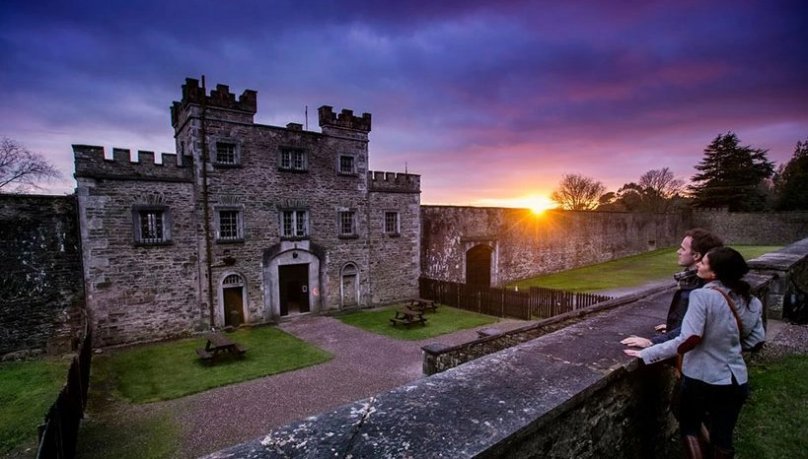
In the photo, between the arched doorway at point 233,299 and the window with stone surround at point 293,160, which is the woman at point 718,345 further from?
the window with stone surround at point 293,160

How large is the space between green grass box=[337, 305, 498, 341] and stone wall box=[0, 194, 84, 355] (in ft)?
31.3

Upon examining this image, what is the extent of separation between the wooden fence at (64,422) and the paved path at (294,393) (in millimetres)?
1606

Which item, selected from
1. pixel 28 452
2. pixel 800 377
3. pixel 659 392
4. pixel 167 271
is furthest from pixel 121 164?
pixel 800 377

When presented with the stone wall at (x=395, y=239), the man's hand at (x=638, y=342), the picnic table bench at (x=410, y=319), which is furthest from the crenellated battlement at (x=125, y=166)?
the man's hand at (x=638, y=342)

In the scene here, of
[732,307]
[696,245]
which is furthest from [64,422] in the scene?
[696,245]

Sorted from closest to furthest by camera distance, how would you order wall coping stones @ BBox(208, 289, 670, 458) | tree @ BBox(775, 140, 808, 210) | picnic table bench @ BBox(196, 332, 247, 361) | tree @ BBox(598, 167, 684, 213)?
wall coping stones @ BBox(208, 289, 670, 458) < picnic table bench @ BBox(196, 332, 247, 361) < tree @ BBox(775, 140, 808, 210) < tree @ BBox(598, 167, 684, 213)

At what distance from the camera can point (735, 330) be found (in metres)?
→ 2.62

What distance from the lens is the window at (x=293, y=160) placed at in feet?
54.5

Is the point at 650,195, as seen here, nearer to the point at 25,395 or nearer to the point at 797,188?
the point at 797,188

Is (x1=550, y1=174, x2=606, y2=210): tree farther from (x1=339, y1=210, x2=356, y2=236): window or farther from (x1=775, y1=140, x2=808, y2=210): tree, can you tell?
(x1=339, y1=210, x2=356, y2=236): window

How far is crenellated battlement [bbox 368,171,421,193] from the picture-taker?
1933 cm

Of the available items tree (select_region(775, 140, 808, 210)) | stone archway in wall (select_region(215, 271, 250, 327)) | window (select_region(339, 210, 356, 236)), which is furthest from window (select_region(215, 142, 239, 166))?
tree (select_region(775, 140, 808, 210))

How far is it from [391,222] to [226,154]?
8565mm

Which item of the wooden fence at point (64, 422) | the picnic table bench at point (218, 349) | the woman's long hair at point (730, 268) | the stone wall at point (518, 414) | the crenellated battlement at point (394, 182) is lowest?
the picnic table bench at point (218, 349)
